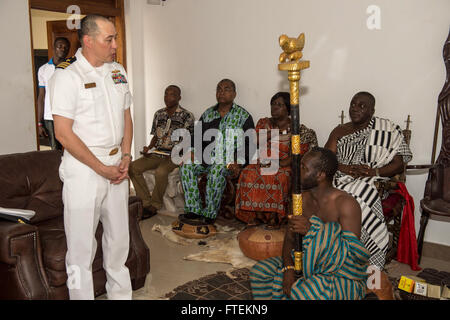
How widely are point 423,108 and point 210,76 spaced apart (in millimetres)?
2648

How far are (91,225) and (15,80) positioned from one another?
9.21 ft

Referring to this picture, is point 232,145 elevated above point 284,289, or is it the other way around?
point 232,145

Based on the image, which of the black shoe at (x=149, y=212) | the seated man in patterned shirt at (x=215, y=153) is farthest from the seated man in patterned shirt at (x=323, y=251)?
the black shoe at (x=149, y=212)

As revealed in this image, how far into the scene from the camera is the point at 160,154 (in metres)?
5.27

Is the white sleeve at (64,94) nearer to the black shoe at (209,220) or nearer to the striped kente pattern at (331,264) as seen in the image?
the striped kente pattern at (331,264)

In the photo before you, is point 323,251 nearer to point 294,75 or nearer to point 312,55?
point 294,75

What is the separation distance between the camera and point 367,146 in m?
3.87

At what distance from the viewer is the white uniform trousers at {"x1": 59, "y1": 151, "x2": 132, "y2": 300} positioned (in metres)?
2.50

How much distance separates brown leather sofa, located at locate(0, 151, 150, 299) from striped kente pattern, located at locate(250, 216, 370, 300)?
4.48 ft

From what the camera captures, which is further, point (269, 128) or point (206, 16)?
point (206, 16)

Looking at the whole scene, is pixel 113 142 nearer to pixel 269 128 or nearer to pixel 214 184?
pixel 214 184

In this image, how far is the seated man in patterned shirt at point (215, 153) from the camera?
Result: 14.8 feet

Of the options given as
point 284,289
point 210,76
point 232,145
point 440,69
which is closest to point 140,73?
point 210,76

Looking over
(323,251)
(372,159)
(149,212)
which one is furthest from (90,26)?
(149,212)
